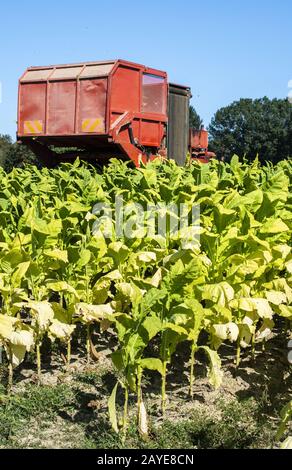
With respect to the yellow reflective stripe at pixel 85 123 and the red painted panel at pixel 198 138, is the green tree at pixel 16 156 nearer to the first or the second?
the red painted panel at pixel 198 138

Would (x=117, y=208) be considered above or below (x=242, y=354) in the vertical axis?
above

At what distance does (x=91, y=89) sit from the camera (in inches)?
440

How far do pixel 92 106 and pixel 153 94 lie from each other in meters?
1.40

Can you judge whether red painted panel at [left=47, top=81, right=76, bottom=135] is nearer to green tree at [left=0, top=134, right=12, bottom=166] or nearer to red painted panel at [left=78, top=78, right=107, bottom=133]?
red painted panel at [left=78, top=78, right=107, bottom=133]

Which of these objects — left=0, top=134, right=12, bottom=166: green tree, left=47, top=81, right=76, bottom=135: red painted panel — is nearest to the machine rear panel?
left=47, top=81, right=76, bottom=135: red painted panel

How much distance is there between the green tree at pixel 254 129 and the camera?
2335 inches

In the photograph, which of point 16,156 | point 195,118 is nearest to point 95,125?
point 16,156

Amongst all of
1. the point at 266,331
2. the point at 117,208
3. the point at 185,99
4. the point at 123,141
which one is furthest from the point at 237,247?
the point at 185,99

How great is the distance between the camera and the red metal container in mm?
11062

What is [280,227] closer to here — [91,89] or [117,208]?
[117,208]

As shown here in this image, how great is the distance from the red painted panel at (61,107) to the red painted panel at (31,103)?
21 centimetres

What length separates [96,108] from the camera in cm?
1112

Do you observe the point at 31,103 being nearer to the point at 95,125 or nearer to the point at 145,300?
the point at 95,125

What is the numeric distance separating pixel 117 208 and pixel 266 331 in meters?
1.40
